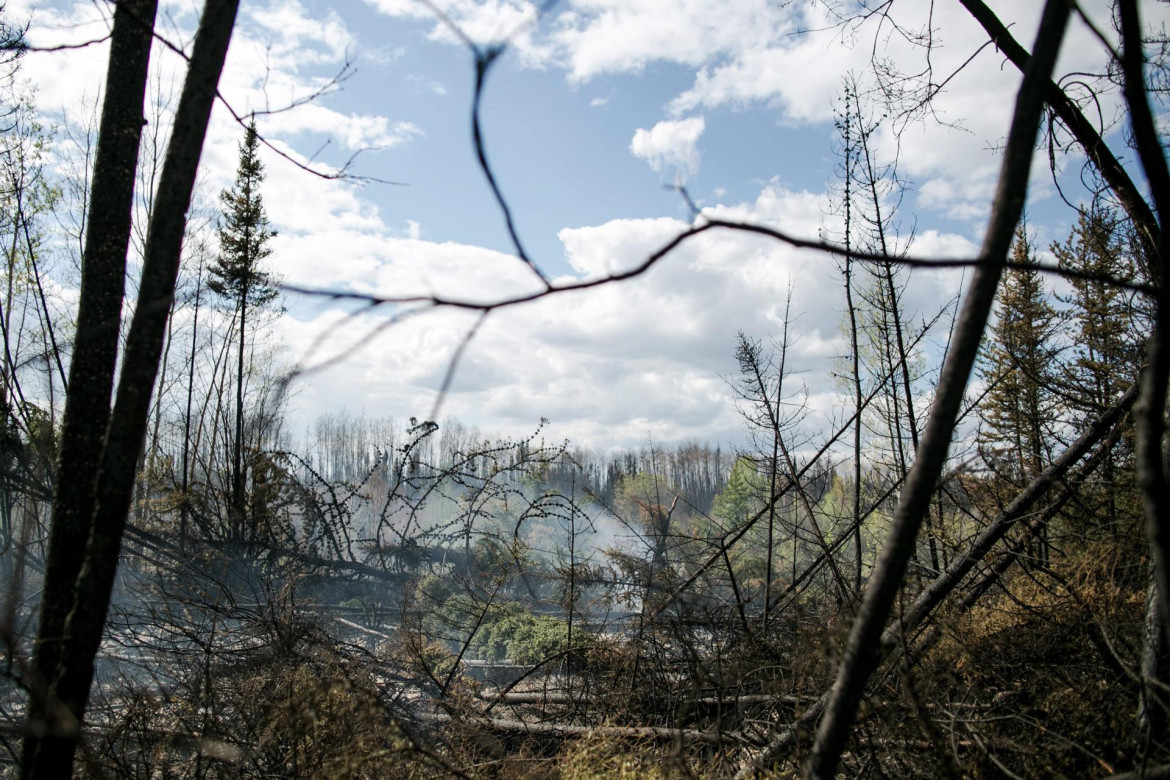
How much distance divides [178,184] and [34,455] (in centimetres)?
1135

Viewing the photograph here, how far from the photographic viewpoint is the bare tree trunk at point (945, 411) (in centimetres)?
154

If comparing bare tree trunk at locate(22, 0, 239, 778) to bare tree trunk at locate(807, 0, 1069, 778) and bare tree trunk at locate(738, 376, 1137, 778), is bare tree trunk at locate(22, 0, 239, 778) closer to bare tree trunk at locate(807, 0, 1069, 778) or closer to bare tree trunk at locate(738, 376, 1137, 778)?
bare tree trunk at locate(807, 0, 1069, 778)

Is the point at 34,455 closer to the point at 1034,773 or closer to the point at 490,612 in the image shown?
the point at 490,612

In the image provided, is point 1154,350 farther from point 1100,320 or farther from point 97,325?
point 1100,320

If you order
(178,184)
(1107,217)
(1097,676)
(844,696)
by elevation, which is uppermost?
(1107,217)

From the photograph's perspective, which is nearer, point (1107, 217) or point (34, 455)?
point (1107, 217)

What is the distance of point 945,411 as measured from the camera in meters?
1.61

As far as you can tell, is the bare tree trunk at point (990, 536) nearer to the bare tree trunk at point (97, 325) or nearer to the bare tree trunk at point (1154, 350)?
the bare tree trunk at point (1154, 350)

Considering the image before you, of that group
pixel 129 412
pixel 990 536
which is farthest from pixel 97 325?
pixel 990 536

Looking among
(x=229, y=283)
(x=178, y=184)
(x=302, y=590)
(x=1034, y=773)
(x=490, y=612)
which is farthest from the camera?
(x=229, y=283)

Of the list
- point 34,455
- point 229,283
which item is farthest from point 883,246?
point 229,283

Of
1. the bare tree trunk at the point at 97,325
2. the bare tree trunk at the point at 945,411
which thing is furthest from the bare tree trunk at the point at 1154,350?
the bare tree trunk at the point at 97,325

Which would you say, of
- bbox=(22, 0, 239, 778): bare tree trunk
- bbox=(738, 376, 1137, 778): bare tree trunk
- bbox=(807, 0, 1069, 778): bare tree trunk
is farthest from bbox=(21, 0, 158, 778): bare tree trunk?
bbox=(738, 376, 1137, 778): bare tree trunk

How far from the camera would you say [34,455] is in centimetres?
1066
